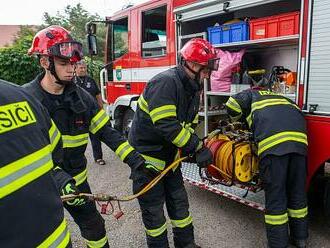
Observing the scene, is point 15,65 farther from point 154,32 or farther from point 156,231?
point 156,231

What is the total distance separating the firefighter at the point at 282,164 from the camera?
304 cm

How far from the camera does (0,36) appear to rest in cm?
4825

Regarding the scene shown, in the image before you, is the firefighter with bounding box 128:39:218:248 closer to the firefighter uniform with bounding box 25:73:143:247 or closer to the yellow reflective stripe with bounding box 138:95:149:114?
the yellow reflective stripe with bounding box 138:95:149:114

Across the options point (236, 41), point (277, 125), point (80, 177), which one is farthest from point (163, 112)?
point (236, 41)

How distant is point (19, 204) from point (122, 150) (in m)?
1.57

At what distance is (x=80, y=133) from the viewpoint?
2633 mm

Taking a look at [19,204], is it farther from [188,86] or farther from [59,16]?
[59,16]

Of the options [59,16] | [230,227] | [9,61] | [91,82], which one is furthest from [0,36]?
[230,227]

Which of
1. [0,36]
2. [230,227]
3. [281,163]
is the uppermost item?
[0,36]

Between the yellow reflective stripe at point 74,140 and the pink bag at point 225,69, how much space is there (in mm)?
2234

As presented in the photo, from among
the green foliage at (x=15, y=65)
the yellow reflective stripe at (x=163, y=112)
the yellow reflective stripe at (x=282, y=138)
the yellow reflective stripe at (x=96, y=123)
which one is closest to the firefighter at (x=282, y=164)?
the yellow reflective stripe at (x=282, y=138)

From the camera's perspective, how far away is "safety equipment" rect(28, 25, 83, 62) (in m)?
2.46

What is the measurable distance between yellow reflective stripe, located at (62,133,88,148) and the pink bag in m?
2.23

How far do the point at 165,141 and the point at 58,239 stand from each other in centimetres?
175
